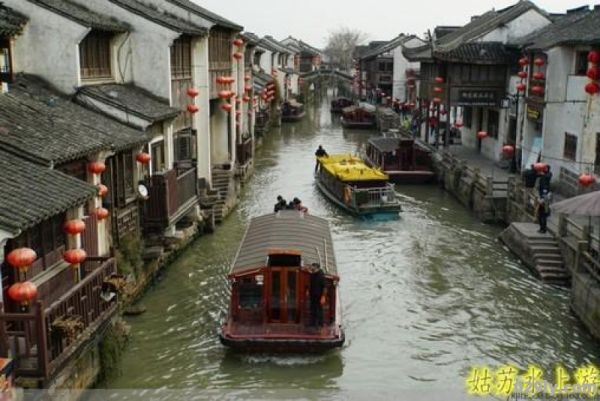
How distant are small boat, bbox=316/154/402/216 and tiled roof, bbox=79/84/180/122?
10369 millimetres

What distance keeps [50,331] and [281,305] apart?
6318mm

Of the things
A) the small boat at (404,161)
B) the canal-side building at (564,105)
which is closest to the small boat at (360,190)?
the small boat at (404,161)

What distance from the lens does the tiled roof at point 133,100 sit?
19094 millimetres

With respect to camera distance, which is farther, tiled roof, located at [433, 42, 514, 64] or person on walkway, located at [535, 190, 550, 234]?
tiled roof, located at [433, 42, 514, 64]

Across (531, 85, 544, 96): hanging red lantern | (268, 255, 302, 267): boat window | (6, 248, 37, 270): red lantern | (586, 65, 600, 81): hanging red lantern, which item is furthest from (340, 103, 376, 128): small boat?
(6, 248, 37, 270): red lantern

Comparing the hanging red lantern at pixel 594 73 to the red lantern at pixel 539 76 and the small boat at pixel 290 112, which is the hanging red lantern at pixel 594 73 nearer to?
the red lantern at pixel 539 76

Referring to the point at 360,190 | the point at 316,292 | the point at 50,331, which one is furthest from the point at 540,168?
the point at 50,331

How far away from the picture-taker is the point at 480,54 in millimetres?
36906

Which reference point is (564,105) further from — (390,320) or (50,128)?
(50,128)

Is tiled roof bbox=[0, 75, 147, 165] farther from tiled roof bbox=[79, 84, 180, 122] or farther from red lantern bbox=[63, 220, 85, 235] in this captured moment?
red lantern bbox=[63, 220, 85, 235]

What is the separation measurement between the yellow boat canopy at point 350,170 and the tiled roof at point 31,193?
19.8 meters

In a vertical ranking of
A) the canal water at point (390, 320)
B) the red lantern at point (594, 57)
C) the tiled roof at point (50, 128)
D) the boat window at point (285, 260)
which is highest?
the red lantern at point (594, 57)

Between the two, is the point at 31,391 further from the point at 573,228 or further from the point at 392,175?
the point at 392,175

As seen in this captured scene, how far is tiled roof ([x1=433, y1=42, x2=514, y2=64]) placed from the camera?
120 ft
